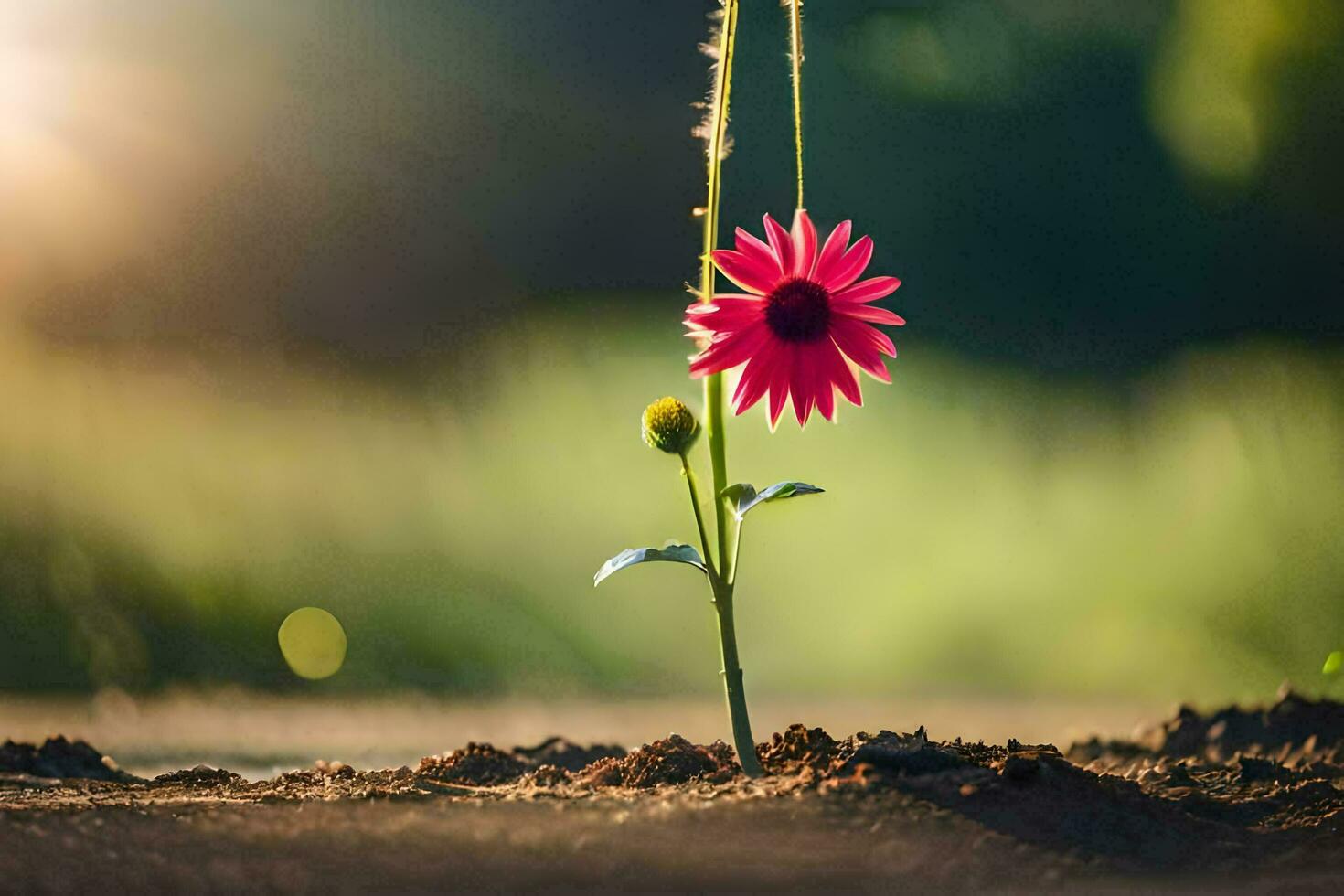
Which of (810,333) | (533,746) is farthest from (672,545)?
(533,746)

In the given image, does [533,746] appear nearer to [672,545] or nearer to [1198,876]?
[672,545]

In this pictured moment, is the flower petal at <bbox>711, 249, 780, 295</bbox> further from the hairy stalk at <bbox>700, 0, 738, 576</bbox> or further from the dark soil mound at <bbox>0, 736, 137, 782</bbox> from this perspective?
the dark soil mound at <bbox>0, 736, 137, 782</bbox>

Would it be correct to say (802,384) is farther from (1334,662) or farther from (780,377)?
(1334,662)

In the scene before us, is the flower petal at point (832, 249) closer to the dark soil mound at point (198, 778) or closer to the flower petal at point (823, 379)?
the flower petal at point (823, 379)

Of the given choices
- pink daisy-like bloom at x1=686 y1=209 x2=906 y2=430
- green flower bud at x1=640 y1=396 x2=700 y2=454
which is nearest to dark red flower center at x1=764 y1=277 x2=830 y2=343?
pink daisy-like bloom at x1=686 y1=209 x2=906 y2=430

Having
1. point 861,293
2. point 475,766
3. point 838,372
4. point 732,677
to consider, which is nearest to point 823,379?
point 838,372
